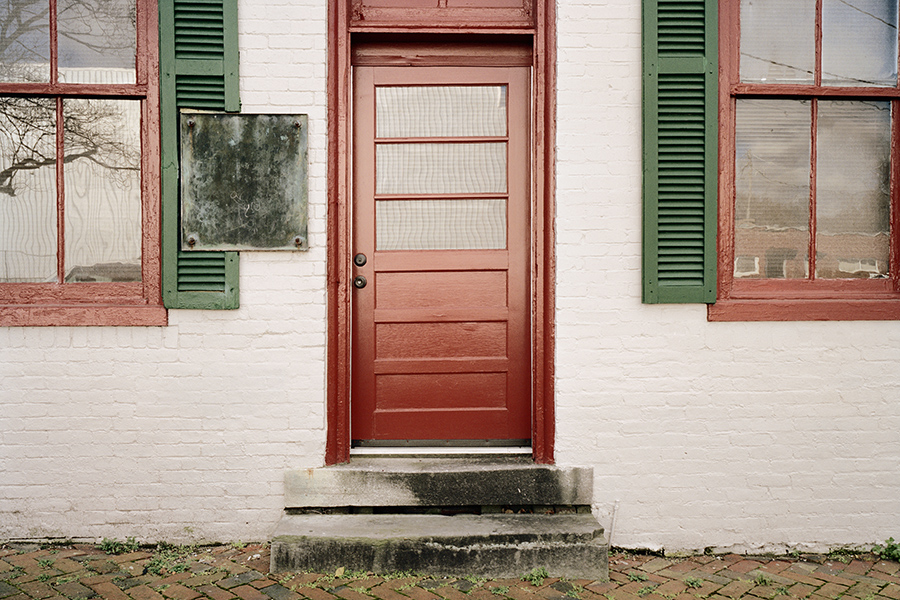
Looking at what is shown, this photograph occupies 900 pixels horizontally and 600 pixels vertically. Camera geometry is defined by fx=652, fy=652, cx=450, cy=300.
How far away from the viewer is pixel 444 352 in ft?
12.5

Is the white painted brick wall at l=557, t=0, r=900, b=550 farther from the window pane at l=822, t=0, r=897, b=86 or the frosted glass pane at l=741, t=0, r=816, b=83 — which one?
the window pane at l=822, t=0, r=897, b=86

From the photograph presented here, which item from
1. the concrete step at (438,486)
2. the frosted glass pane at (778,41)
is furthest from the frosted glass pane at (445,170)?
the concrete step at (438,486)

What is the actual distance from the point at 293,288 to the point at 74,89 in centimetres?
161

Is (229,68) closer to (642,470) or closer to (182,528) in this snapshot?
(182,528)

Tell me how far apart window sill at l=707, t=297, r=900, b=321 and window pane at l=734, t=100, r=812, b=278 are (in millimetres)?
195

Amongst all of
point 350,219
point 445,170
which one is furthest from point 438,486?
point 445,170

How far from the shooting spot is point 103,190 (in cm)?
361

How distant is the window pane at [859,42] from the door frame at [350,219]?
5.15ft

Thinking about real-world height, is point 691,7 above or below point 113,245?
above

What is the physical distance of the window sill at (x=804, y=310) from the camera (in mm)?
3557

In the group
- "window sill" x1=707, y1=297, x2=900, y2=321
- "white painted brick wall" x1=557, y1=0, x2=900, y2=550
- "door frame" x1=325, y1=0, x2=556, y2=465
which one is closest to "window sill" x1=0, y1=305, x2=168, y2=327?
"door frame" x1=325, y1=0, x2=556, y2=465

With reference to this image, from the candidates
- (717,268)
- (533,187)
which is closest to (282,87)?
(533,187)

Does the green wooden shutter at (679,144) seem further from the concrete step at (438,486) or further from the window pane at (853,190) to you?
the concrete step at (438,486)

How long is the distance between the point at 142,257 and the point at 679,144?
299 cm
